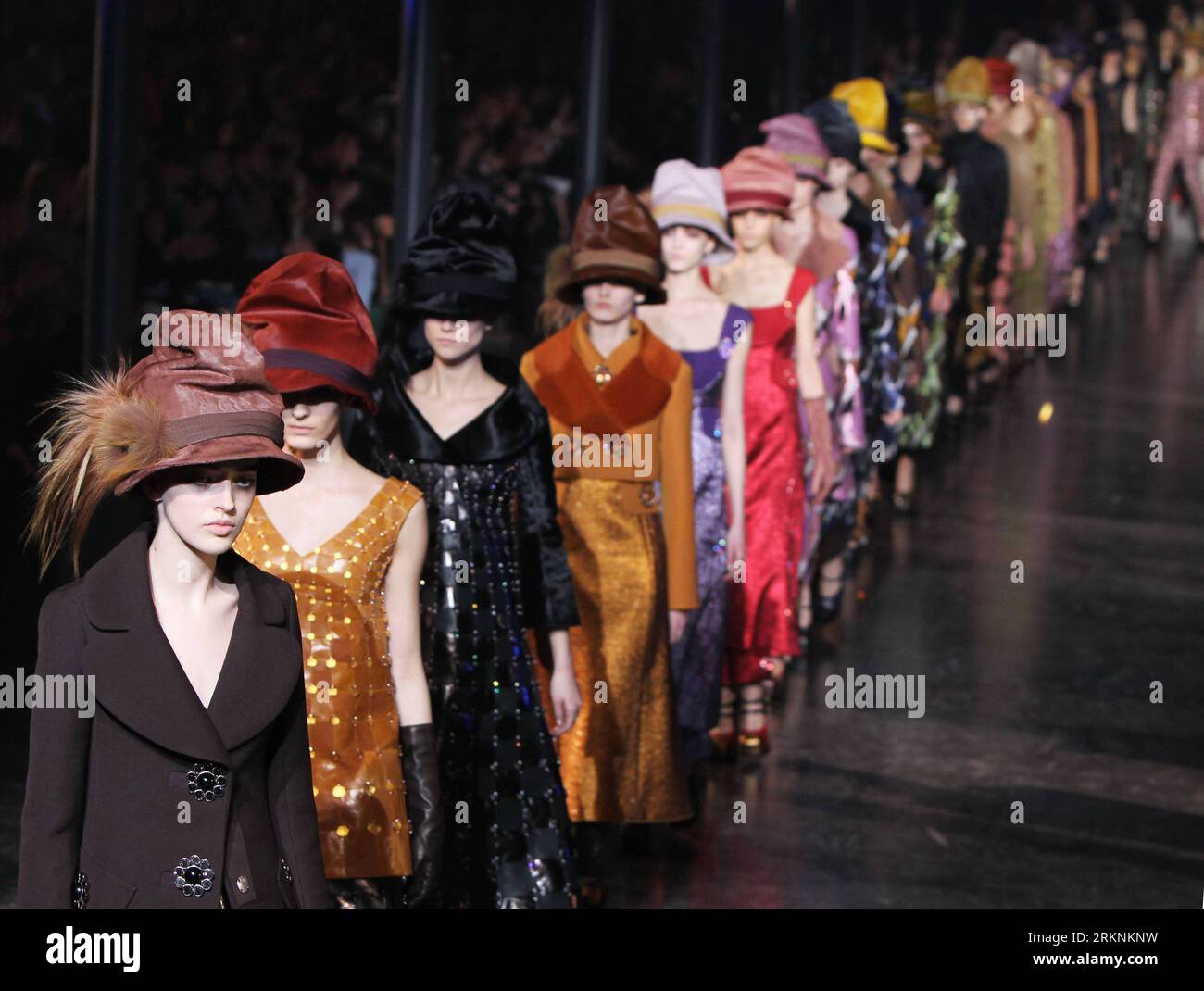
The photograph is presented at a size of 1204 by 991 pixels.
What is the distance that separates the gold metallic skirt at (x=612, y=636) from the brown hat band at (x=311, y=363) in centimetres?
181

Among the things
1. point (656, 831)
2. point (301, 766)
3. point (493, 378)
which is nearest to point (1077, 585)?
point (656, 831)

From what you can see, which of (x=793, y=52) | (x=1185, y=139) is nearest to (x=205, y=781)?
(x=793, y=52)

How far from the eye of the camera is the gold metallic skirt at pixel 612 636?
6.31 metres

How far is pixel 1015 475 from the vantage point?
43.3 ft

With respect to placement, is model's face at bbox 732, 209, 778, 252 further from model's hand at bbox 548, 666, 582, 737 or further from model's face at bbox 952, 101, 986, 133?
model's face at bbox 952, 101, 986, 133

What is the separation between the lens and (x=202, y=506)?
3.38 meters

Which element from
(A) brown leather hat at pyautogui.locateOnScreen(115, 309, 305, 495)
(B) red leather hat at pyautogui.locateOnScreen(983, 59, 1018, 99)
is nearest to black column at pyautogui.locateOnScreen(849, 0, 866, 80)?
(B) red leather hat at pyautogui.locateOnScreen(983, 59, 1018, 99)

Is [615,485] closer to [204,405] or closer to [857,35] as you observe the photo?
[204,405]

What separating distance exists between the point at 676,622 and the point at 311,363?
89.5 inches

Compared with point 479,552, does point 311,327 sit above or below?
above

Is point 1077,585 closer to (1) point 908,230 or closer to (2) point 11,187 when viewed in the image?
(1) point 908,230

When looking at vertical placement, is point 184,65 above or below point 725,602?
above
